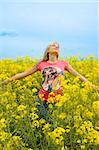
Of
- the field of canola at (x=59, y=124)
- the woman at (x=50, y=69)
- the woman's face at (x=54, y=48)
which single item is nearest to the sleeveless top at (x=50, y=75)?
the woman at (x=50, y=69)

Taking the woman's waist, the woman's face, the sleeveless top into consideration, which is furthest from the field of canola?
the woman's face

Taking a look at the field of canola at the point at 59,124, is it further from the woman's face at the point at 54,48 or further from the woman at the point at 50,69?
the woman's face at the point at 54,48

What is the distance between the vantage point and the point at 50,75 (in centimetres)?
620

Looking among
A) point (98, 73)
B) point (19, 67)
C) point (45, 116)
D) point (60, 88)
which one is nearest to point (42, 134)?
point (45, 116)

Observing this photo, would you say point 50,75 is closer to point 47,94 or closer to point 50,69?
point 50,69

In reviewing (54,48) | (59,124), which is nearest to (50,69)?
(54,48)

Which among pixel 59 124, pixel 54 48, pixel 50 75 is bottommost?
pixel 59 124

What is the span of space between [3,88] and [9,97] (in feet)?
0.65

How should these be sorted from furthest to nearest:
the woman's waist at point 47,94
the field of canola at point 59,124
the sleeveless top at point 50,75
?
1. the sleeveless top at point 50,75
2. the woman's waist at point 47,94
3. the field of canola at point 59,124

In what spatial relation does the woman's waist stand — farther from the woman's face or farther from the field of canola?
the woman's face

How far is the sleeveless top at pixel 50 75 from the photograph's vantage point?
6098 mm

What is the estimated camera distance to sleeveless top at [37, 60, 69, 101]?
6098mm

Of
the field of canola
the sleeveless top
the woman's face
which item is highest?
the woman's face

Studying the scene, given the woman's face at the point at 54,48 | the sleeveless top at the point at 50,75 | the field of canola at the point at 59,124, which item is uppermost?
the woman's face at the point at 54,48
